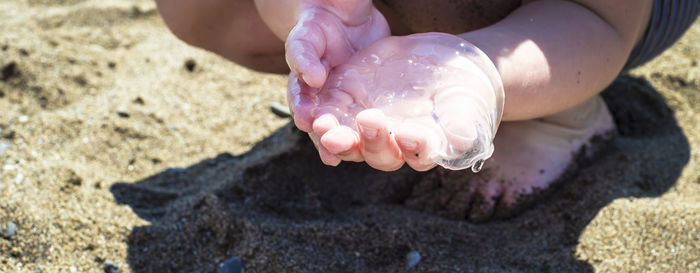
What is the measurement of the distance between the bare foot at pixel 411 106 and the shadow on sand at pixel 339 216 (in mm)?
433

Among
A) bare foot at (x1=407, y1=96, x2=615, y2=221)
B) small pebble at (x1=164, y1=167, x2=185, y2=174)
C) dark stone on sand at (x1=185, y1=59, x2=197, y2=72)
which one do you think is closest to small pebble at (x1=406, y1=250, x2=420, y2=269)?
bare foot at (x1=407, y1=96, x2=615, y2=221)

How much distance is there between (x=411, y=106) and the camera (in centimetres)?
107

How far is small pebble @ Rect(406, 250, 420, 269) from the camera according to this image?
1.39 meters

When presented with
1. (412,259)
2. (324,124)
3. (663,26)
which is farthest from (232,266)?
(663,26)

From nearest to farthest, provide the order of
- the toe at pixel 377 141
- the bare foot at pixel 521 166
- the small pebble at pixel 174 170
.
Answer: the toe at pixel 377 141
the bare foot at pixel 521 166
the small pebble at pixel 174 170

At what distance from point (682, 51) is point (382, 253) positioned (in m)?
1.46

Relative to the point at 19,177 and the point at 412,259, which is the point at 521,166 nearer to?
the point at 412,259

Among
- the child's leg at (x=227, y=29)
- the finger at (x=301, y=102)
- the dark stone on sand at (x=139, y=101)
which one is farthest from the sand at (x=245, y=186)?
the finger at (x=301, y=102)

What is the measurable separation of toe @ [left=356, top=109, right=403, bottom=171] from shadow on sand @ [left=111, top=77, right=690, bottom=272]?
448 millimetres

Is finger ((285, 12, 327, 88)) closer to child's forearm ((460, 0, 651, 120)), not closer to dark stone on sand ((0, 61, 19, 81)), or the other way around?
child's forearm ((460, 0, 651, 120))

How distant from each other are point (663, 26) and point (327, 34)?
3.28 ft

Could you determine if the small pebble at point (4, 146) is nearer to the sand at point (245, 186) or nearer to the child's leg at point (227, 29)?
the sand at point (245, 186)

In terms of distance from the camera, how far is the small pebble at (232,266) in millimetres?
1369

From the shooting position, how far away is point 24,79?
6.73 feet
